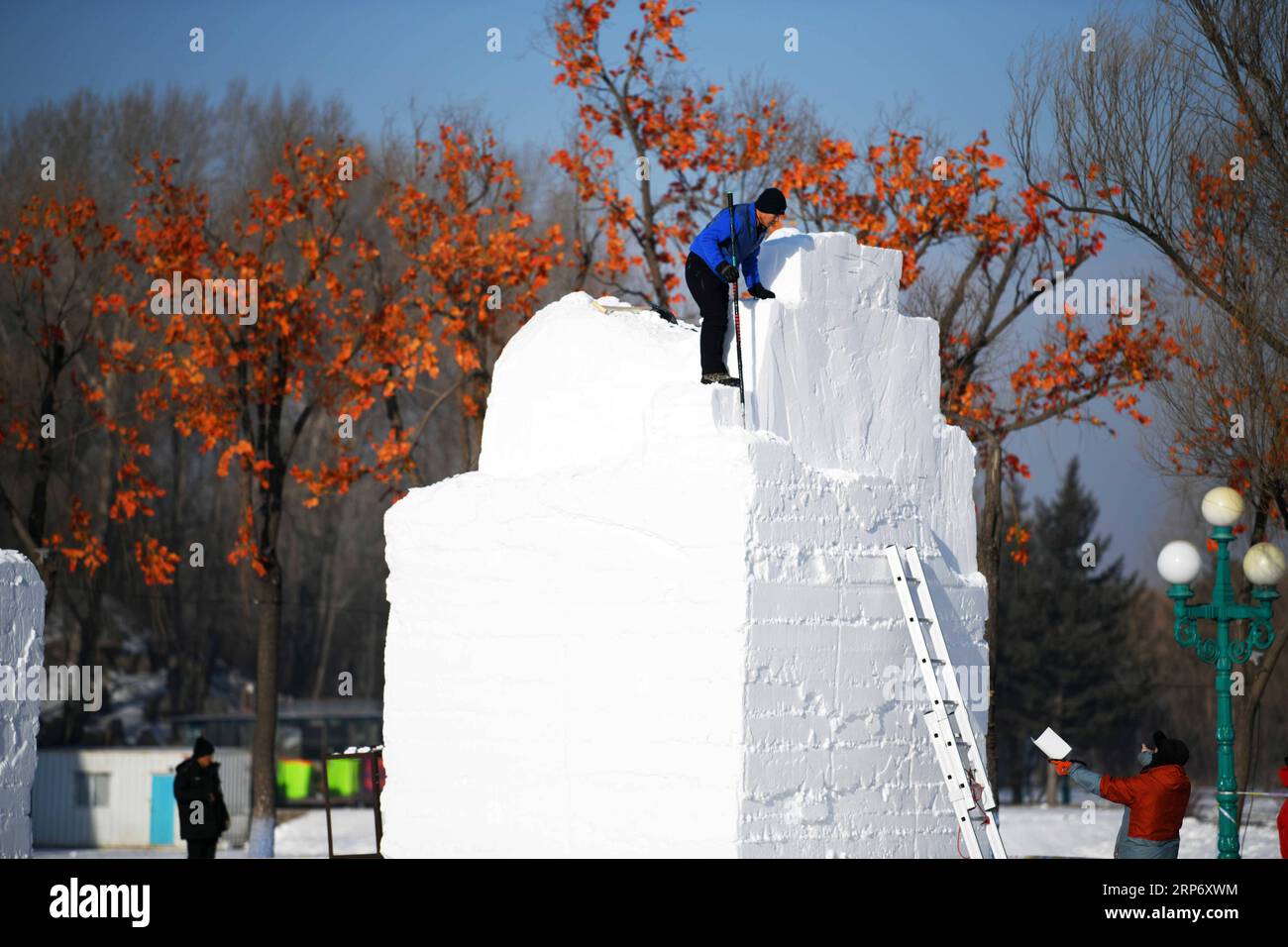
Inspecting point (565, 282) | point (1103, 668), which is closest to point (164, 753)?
point (565, 282)

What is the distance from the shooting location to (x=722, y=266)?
28.7 feet

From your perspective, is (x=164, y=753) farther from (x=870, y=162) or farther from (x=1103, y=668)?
(x=1103, y=668)

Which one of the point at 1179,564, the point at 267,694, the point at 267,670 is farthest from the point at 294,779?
the point at 1179,564

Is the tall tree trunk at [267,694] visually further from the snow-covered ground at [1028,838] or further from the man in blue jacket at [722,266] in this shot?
the man in blue jacket at [722,266]

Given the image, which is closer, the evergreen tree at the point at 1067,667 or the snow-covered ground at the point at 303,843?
the snow-covered ground at the point at 303,843

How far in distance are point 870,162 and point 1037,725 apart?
2423 cm

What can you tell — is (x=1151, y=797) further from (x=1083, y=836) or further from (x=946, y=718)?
(x=1083, y=836)

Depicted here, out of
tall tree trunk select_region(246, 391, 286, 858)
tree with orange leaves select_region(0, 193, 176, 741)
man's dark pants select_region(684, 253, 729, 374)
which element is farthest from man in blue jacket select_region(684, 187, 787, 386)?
tall tree trunk select_region(246, 391, 286, 858)

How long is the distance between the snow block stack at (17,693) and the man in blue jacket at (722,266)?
17.3 feet

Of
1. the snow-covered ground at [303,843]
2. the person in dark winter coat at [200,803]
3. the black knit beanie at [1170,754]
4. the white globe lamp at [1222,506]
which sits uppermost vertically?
the white globe lamp at [1222,506]

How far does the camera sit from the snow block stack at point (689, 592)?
26.9 ft

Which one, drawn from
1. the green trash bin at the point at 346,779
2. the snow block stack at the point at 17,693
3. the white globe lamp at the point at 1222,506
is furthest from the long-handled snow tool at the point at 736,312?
the green trash bin at the point at 346,779

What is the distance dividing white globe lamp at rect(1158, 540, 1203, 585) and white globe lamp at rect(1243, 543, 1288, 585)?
24.2 inches

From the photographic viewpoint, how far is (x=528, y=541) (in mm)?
9031
